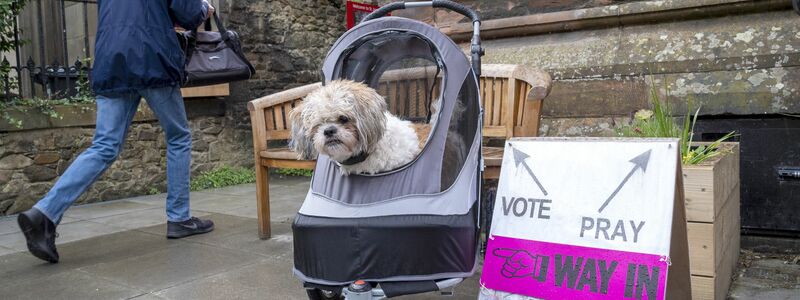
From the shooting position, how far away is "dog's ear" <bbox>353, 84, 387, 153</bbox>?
2.32m

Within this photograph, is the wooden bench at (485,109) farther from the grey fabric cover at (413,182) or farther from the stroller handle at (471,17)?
the grey fabric cover at (413,182)

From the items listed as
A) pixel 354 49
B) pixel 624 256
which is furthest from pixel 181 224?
pixel 624 256

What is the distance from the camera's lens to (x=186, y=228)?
4.30m

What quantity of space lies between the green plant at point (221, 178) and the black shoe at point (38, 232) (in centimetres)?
342

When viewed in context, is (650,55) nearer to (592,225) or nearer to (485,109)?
(485,109)

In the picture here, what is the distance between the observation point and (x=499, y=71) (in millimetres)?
3721

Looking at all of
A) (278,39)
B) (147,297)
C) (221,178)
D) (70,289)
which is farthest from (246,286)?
→ (278,39)

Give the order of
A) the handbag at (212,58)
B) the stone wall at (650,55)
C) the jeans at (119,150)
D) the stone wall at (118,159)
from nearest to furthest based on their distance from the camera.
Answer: the jeans at (119,150)
the stone wall at (650,55)
the handbag at (212,58)
the stone wall at (118,159)

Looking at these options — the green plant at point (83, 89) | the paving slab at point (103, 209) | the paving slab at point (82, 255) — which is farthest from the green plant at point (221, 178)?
the paving slab at point (82, 255)

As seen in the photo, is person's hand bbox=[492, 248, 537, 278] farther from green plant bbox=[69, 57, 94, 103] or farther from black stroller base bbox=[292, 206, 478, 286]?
green plant bbox=[69, 57, 94, 103]

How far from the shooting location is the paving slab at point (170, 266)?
10.8ft

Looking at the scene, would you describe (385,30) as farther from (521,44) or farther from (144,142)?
(144,142)

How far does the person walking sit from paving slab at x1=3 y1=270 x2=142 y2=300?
32 cm

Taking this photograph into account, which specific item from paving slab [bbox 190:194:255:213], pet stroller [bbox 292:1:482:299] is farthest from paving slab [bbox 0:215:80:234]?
pet stroller [bbox 292:1:482:299]
